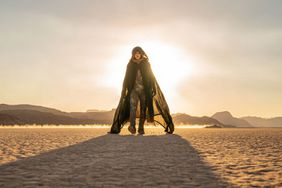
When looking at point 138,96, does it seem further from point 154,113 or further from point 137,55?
point 137,55

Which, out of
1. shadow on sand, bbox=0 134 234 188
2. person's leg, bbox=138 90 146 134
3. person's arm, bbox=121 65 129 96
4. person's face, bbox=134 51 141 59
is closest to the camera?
shadow on sand, bbox=0 134 234 188

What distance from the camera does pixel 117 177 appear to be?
5.24 meters

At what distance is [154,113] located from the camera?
1723 cm

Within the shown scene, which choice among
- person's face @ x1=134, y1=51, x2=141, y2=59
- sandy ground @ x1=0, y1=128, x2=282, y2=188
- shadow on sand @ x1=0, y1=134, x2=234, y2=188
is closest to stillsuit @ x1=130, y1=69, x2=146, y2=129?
person's face @ x1=134, y1=51, x2=141, y2=59

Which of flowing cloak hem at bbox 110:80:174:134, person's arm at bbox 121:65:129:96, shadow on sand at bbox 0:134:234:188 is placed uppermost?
person's arm at bbox 121:65:129:96

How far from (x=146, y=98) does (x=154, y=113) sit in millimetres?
1266

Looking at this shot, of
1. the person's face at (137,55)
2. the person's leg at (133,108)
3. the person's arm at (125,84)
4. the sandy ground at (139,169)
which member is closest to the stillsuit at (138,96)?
the person's leg at (133,108)

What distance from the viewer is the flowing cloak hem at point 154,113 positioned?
16.7 meters

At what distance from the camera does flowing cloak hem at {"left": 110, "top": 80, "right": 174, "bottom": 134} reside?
16.7 meters

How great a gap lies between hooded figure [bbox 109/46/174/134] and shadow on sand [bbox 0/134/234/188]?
26.8 feet

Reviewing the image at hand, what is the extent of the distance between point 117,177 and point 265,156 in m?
3.48

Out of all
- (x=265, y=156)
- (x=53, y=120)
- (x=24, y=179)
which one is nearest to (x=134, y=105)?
(x=265, y=156)

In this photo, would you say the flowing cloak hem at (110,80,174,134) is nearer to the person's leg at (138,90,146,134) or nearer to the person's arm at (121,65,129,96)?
the person's arm at (121,65,129,96)

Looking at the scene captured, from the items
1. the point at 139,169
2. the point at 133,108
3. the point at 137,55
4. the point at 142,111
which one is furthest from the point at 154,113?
the point at 139,169
